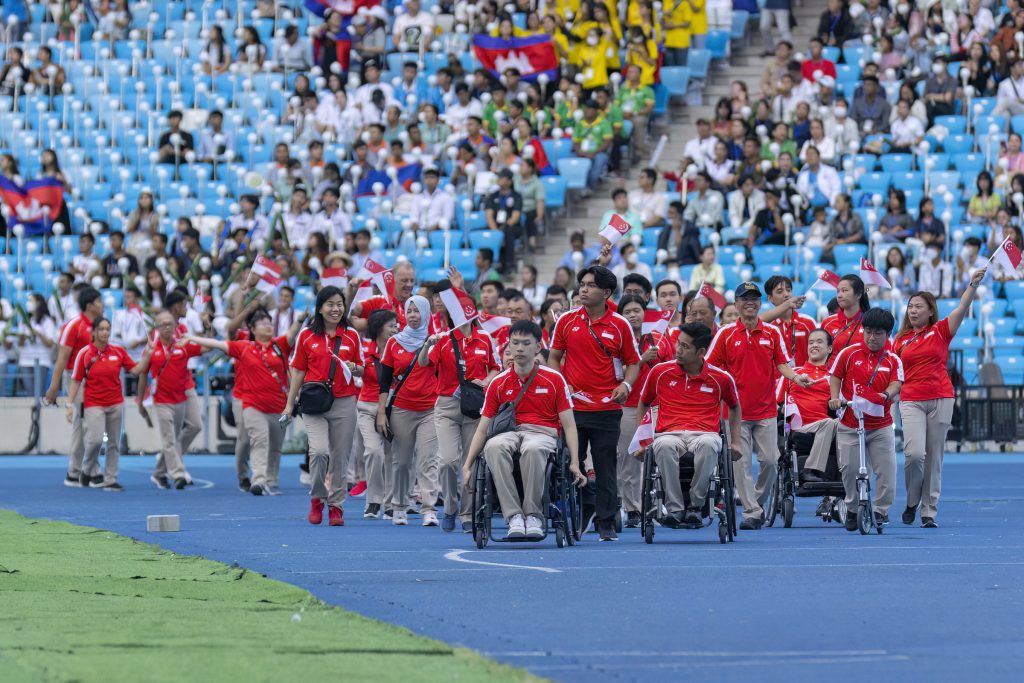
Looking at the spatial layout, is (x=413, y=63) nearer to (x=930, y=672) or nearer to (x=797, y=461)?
(x=797, y=461)

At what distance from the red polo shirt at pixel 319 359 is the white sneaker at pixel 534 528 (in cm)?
308

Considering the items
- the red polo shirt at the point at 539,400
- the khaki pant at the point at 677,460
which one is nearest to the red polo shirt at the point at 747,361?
the khaki pant at the point at 677,460

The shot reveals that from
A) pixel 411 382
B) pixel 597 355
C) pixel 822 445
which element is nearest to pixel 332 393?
pixel 411 382

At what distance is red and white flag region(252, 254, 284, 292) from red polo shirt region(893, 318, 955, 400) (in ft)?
28.5

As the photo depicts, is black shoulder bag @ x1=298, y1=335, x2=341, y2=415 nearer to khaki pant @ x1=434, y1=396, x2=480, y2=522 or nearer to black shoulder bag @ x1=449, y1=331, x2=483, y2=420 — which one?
khaki pant @ x1=434, y1=396, x2=480, y2=522

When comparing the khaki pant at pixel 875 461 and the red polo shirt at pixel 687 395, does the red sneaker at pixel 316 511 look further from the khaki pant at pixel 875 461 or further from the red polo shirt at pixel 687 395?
the khaki pant at pixel 875 461

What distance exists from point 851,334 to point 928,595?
18.5ft

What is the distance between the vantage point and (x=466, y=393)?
15898 mm

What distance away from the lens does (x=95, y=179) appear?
33.3 meters

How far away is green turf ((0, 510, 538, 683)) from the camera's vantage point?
25.9 feet

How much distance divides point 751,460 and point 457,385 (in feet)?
8.17

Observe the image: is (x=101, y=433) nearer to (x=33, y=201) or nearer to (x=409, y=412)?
(x=409, y=412)

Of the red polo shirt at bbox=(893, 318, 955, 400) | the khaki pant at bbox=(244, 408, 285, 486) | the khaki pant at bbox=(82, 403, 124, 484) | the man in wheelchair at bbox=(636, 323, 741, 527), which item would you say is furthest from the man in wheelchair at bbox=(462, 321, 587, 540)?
the khaki pant at bbox=(82, 403, 124, 484)

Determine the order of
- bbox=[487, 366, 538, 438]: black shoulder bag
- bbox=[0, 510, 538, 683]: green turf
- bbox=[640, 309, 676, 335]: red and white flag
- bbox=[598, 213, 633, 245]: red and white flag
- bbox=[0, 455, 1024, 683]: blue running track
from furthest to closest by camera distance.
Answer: bbox=[640, 309, 676, 335]: red and white flag < bbox=[598, 213, 633, 245]: red and white flag < bbox=[487, 366, 538, 438]: black shoulder bag < bbox=[0, 455, 1024, 683]: blue running track < bbox=[0, 510, 538, 683]: green turf
